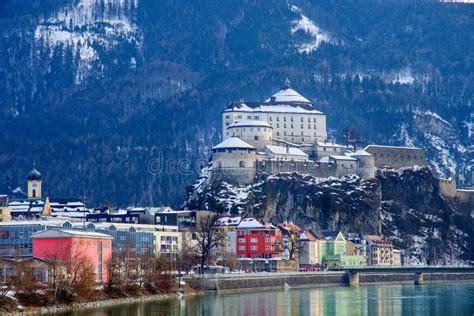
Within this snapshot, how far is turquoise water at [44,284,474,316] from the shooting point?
116 metres

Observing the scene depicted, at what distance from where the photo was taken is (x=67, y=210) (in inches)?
7785

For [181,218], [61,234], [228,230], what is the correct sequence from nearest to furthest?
[61,234] → [228,230] → [181,218]

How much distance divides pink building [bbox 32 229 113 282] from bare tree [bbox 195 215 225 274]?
58.8ft

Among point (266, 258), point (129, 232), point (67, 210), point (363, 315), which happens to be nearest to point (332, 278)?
point (266, 258)

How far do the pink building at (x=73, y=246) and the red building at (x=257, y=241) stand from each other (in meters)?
43.6

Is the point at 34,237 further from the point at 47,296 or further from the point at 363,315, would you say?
the point at 363,315

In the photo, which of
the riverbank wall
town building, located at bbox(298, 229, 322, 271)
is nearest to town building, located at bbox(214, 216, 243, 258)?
town building, located at bbox(298, 229, 322, 271)

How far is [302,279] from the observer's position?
161 meters

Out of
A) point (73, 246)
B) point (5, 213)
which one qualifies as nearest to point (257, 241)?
point (5, 213)

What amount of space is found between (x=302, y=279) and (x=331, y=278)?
9.20 m

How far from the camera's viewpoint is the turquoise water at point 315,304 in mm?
116250

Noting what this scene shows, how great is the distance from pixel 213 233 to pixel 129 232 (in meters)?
12.1

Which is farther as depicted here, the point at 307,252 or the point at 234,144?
the point at 234,144

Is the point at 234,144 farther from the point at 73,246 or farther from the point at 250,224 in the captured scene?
the point at 73,246
